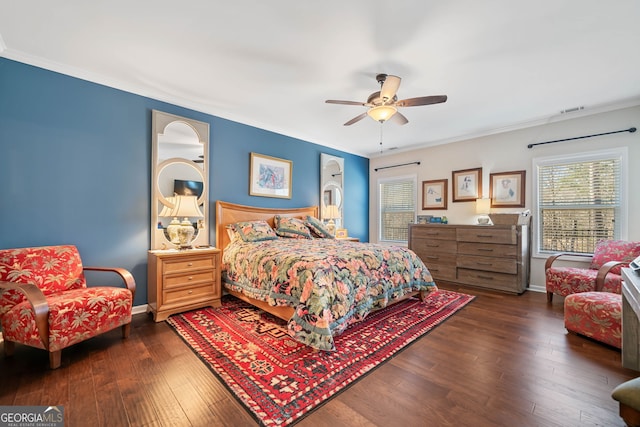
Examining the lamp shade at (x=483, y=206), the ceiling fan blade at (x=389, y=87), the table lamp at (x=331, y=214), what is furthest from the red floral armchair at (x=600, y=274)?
the table lamp at (x=331, y=214)

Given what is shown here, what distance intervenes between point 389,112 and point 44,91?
346 centimetres

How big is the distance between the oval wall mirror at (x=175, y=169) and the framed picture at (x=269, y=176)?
0.75 meters

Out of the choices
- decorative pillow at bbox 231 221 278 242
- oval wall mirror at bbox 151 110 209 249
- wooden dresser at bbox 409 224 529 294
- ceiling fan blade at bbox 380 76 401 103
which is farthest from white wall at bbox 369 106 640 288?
oval wall mirror at bbox 151 110 209 249

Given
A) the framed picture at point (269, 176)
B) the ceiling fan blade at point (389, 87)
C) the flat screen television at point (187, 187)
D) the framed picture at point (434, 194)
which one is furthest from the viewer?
the framed picture at point (434, 194)

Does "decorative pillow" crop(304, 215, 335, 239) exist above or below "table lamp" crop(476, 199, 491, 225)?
below

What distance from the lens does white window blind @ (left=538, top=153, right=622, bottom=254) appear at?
3506mm

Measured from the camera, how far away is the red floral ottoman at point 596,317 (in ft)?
6.95

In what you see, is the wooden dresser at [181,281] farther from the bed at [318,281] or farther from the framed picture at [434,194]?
the framed picture at [434,194]

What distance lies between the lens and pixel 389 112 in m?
2.82

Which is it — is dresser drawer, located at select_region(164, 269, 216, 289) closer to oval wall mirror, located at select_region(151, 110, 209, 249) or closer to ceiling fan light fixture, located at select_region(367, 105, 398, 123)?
oval wall mirror, located at select_region(151, 110, 209, 249)

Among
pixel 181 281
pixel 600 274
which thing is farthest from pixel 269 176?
pixel 600 274

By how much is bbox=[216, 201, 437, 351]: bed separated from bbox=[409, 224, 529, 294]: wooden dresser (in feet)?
4.43

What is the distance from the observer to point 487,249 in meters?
4.03

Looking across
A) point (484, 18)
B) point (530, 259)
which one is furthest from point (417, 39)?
point (530, 259)
